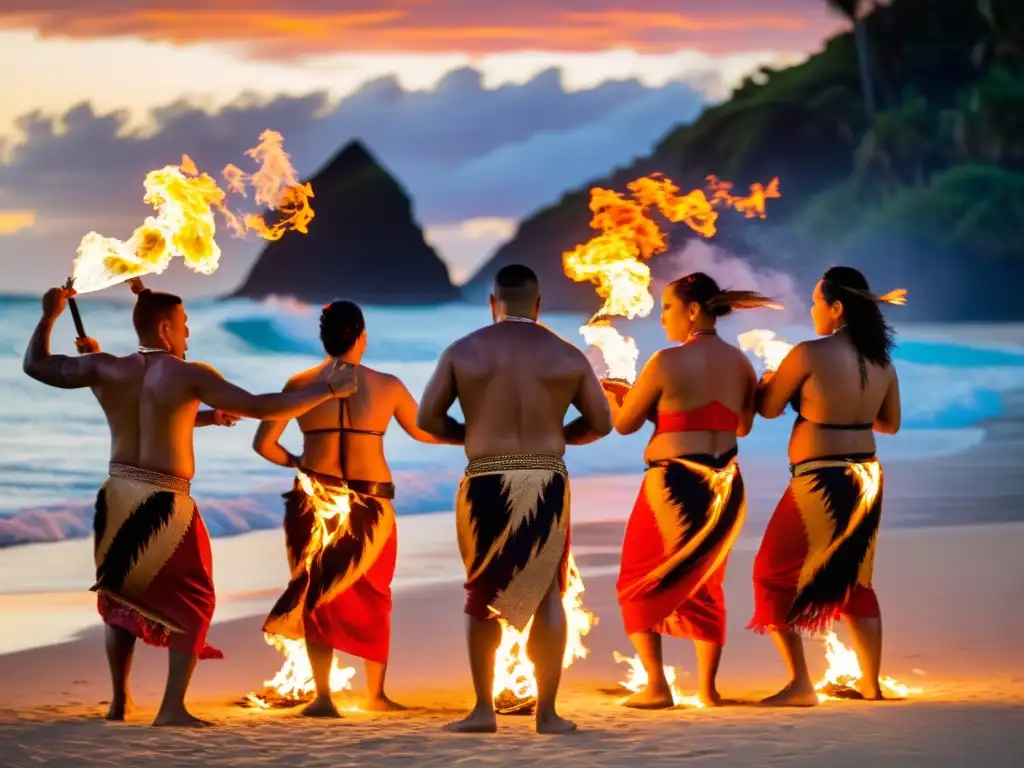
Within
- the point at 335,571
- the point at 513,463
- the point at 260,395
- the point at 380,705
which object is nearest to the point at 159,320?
the point at 260,395

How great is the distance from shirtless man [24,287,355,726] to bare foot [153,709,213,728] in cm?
20

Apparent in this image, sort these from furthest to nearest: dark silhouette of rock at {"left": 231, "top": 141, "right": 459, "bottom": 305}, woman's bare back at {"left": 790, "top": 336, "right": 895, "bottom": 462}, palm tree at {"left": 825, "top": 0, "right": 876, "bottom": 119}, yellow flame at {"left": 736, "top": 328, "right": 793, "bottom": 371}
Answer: palm tree at {"left": 825, "top": 0, "right": 876, "bottom": 119} → dark silhouette of rock at {"left": 231, "top": 141, "right": 459, "bottom": 305} → yellow flame at {"left": 736, "top": 328, "right": 793, "bottom": 371} → woman's bare back at {"left": 790, "top": 336, "right": 895, "bottom": 462}

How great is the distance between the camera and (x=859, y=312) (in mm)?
7602

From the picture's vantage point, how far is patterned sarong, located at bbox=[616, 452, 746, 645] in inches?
291

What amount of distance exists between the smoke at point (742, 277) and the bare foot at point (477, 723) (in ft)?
76.4

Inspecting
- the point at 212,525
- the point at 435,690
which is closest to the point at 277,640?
the point at 435,690

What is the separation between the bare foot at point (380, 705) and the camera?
7.46 meters

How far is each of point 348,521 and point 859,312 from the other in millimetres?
2390

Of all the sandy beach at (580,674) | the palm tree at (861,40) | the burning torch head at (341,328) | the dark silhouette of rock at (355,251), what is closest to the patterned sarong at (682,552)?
the sandy beach at (580,674)

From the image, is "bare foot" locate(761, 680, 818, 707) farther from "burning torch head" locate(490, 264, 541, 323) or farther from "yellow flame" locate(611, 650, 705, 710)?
"burning torch head" locate(490, 264, 541, 323)

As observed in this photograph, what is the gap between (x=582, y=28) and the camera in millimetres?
27859

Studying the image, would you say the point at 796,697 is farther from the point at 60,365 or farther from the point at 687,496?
the point at 60,365

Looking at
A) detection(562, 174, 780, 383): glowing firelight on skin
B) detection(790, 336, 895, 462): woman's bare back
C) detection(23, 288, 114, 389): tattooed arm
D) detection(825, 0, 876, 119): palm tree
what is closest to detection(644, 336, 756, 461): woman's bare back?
detection(790, 336, 895, 462): woman's bare back

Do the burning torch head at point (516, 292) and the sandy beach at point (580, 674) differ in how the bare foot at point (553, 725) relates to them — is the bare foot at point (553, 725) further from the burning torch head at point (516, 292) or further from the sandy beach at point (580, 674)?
the burning torch head at point (516, 292)
